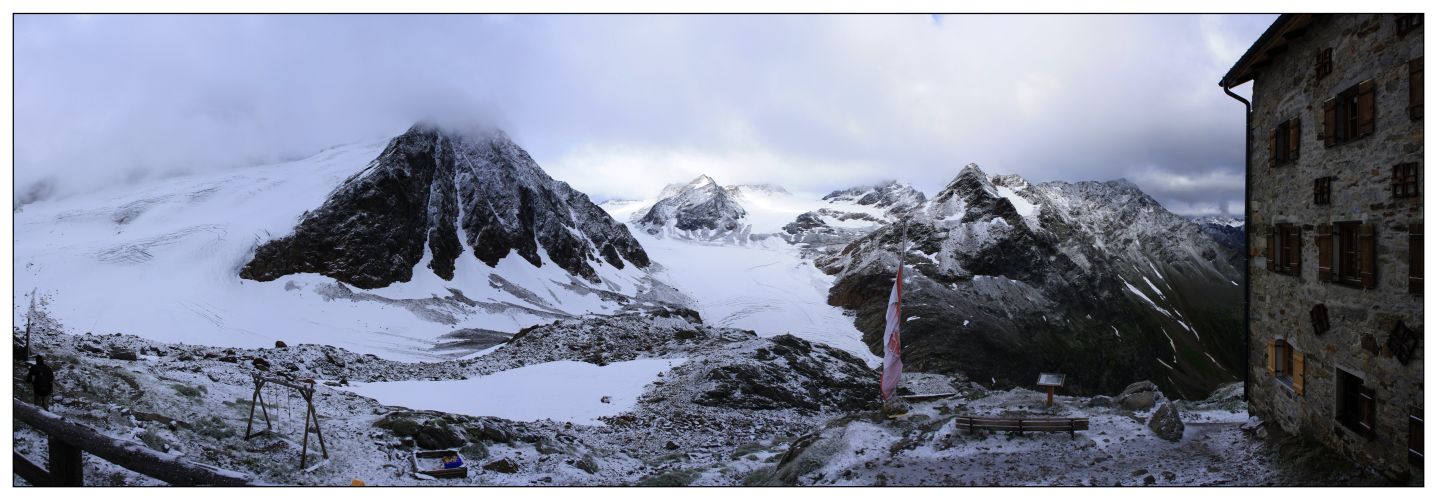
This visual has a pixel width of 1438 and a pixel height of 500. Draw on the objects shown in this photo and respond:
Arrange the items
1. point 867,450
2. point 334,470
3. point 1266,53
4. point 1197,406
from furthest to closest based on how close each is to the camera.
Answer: point 1197,406
point 867,450
point 1266,53
point 334,470

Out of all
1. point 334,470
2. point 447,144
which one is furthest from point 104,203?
point 334,470

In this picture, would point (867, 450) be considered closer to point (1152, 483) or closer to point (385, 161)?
point (1152, 483)

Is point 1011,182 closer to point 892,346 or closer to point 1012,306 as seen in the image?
point 1012,306

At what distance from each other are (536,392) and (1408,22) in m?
27.8

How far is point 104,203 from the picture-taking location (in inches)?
2288

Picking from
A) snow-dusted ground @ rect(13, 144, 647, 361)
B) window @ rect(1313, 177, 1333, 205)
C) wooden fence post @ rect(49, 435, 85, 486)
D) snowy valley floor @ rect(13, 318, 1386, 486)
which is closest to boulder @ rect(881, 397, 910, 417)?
snowy valley floor @ rect(13, 318, 1386, 486)

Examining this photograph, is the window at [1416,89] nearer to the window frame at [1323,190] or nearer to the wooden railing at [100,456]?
the window frame at [1323,190]

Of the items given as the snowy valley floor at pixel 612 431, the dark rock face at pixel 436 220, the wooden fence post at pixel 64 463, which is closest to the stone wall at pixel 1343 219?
the snowy valley floor at pixel 612 431

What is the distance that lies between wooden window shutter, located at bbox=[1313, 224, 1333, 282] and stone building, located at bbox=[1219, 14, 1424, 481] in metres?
0.03

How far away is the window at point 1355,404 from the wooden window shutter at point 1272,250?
394 cm

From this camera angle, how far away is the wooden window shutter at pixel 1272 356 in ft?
54.5

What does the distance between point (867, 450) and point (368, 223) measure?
61163mm

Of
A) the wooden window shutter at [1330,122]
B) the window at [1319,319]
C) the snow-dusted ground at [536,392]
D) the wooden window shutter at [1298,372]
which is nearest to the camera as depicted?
the wooden window shutter at [1330,122]

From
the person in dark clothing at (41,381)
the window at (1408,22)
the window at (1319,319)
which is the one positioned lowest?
the person in dark clothing at (41,381)
